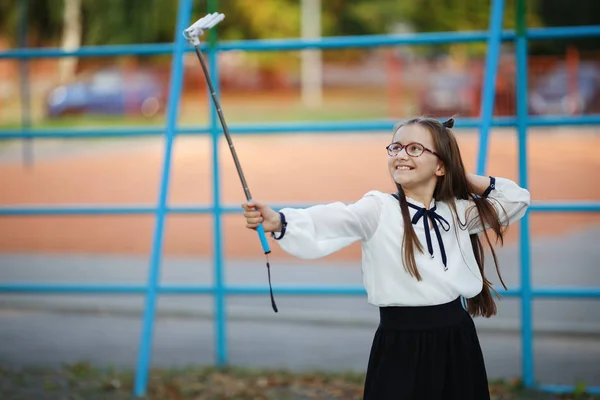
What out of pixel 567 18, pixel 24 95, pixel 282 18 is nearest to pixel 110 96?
pixel 24 95

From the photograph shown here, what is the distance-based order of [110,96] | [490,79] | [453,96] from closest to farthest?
1. [490,79]
2. [453,96]
3. [110,96]

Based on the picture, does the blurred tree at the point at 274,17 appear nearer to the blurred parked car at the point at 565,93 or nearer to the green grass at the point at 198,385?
the blurred parked car at the point at 565,93

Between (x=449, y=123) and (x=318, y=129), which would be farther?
(x=318, y=129)

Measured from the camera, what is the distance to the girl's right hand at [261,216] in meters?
2.55

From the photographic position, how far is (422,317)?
2791 mm

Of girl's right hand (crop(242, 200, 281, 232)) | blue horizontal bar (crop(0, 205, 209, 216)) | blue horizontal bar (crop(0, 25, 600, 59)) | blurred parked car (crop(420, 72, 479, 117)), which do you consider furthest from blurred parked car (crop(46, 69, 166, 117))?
girl's right hand (crop(242, 200, 281, 232))

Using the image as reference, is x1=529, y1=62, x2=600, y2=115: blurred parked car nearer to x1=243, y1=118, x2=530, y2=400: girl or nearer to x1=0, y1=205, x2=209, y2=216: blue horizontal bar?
x1=0, y1=205, x2=209, y2=216: blue horizontal bar

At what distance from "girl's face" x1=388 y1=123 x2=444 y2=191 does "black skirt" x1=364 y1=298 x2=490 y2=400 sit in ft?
1.34

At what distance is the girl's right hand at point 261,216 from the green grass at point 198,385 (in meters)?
2.04

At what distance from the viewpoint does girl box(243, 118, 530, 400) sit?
9.06 ft

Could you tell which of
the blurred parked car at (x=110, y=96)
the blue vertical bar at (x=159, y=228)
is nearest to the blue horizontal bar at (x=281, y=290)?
the blue vertical bar at (x=159, y=228)

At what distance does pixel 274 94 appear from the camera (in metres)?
33.0

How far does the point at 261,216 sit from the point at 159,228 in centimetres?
191

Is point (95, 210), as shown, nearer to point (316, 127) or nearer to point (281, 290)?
point (281, 290)
